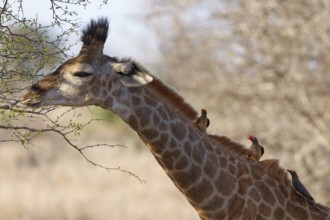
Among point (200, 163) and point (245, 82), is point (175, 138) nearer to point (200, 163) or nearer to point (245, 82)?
point (200, 163)

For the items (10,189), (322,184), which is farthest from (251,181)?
(10,189)

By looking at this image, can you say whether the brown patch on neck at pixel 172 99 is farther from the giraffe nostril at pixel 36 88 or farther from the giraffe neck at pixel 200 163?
the giraffe nostril at pixel 36 88

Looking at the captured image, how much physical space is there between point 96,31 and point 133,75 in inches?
18.5

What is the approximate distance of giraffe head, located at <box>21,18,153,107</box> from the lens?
23.2ft

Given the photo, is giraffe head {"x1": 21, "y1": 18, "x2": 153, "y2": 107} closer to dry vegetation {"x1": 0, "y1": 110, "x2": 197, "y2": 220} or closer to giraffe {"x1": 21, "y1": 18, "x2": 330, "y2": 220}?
giraffe {"x1": 21, "y1": 18, "x2": 330, "y2": 220}

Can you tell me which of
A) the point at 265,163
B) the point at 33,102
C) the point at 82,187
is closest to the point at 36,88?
the point at 33,102

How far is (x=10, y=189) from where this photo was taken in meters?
18.0

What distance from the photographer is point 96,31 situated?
7.37 metres

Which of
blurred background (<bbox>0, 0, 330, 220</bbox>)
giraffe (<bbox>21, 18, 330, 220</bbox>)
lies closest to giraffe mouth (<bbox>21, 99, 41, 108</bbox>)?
giraffe (<bbox>21, 18, 330, 220</bbox>)

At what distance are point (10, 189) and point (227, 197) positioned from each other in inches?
433

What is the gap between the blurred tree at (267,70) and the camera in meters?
14.9

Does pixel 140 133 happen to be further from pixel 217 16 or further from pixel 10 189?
pixel 10 189

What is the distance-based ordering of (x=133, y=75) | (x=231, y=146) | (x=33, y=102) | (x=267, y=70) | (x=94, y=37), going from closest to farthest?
(x=33, y=102), (x=133, y=75), (x=94, y=37), (x=231, y=146), (x=267, y=70)

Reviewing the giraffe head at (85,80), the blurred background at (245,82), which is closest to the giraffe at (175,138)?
the giraffe head at (85,80)
